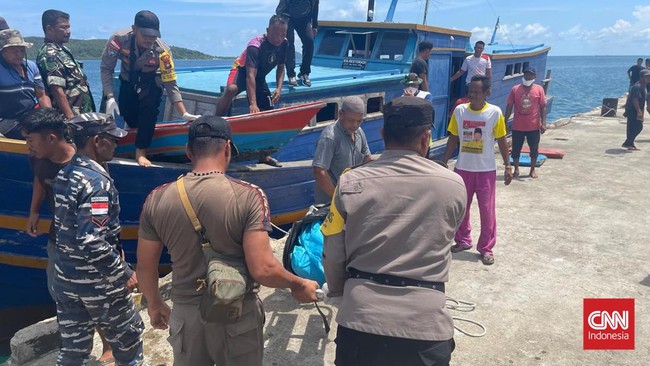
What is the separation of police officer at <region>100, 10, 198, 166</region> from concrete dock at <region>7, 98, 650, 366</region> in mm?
1960

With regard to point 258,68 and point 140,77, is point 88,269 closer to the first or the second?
point 140,77

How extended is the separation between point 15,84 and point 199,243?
11.5 feet

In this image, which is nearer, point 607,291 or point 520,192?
point 607,291

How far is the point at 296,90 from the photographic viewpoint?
6684 mm

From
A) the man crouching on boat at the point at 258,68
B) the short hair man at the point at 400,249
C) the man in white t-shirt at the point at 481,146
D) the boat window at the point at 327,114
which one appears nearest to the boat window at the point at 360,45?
the boat window at the point at 327,114

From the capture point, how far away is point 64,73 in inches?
195

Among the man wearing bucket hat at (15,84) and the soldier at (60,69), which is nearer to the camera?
the man wearing bucket hat at (15,84)

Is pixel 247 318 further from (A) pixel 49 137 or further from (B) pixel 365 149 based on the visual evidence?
(B) pixel 365 149

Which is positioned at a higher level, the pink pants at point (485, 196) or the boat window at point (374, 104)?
the boat window at point (374, 104)

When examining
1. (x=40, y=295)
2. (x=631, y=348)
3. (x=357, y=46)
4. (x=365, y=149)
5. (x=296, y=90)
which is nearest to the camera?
(x=631, y=348)

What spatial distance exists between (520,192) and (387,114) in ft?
20.9

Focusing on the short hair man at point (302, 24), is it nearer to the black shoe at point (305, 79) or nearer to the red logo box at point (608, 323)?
the black shoe at point (305, 79)

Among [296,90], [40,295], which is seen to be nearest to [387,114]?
[296,90]

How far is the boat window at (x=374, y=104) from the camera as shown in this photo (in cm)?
813
